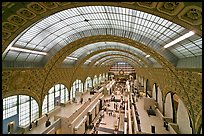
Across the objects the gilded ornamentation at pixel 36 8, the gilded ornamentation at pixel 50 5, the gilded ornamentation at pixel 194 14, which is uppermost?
the gilded ornamentation at pixel 50 5

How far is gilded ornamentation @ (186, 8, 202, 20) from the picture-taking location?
7.10 meters

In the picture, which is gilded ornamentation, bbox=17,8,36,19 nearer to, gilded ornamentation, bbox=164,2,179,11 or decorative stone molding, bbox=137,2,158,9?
decorative stone molding, bbox=137,2,158,9

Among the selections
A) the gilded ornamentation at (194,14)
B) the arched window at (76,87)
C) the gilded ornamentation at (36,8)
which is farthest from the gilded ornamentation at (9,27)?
the arched window at (76,87)

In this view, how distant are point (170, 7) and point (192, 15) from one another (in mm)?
1188

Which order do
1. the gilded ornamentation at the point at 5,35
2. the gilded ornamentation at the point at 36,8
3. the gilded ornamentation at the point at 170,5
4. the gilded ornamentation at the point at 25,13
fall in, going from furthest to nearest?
the gilded ornamentation at the point at 5,35, the gilded ornamentation at the point at 25,13, the gilded ornamentation at the point at 36,8, the gilded ornamentation at the point at 170,5

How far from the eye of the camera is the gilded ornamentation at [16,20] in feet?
30.9

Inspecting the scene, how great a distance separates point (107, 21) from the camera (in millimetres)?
18969

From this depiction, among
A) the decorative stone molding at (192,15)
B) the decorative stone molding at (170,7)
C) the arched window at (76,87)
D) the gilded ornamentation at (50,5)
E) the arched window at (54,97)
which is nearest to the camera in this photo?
the decorative stone molding at (192,15)

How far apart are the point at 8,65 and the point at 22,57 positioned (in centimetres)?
246

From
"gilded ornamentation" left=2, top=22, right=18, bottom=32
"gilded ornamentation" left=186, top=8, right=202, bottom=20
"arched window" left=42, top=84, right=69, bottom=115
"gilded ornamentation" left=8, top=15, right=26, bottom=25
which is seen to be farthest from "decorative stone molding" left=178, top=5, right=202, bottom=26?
"arched window" left=42, top=84, right=69, bottom=115

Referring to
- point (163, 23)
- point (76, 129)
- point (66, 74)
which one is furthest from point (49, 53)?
point (163, 23)

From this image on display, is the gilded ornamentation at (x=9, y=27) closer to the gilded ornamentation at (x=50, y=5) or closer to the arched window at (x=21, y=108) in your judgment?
the gilded ornamentation at (x=50, y=5)

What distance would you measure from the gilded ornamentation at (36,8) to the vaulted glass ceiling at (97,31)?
3178mm

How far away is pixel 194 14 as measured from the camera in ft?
24.1
